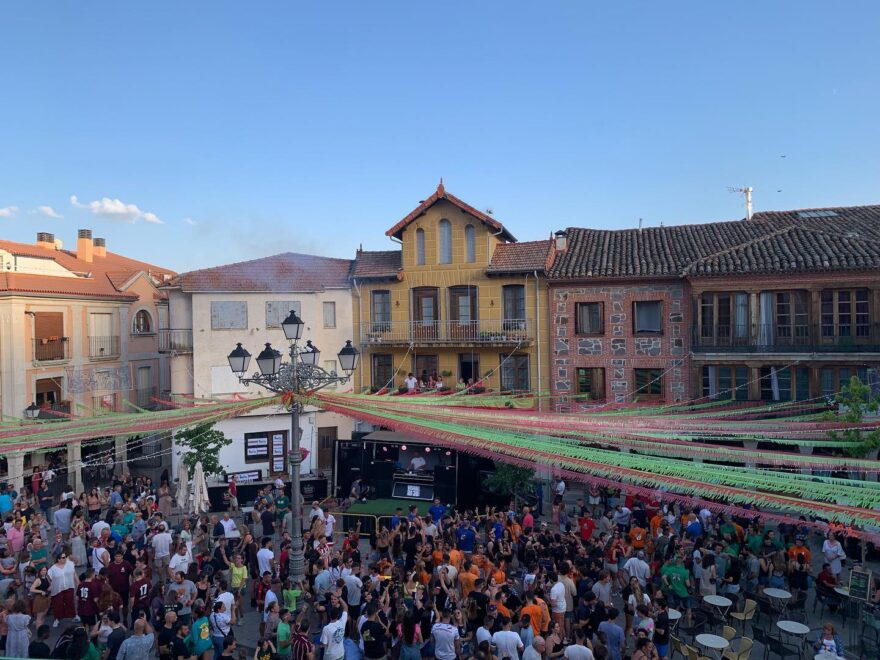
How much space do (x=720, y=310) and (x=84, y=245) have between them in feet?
97.5

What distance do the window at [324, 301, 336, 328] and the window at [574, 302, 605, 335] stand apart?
9.70 metres

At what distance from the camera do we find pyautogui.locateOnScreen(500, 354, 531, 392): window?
24078 mm

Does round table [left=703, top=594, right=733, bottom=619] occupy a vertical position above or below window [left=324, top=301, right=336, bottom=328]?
below

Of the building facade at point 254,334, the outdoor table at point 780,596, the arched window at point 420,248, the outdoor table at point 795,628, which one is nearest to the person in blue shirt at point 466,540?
the outdoor table at point 780,596

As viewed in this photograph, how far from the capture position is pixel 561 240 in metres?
24.9

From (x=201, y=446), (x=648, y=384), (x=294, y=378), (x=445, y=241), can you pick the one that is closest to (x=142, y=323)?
(x=201, y=446)

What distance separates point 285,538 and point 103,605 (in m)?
3.43

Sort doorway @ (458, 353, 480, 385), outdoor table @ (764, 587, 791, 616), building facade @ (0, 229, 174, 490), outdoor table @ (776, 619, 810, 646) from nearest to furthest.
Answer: outdoor table @ (776, 619, 810, 646) → outdoor table @ (764, 587, 791, 616) → building facade @ (0, 229, 174, 490) → doorway @ (458, 353, 480, 385)

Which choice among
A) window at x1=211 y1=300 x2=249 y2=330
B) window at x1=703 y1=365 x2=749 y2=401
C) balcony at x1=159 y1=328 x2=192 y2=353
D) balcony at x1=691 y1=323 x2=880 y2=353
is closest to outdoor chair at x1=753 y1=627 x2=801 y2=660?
window at x1=703 y1=365 x2=749 y2=401

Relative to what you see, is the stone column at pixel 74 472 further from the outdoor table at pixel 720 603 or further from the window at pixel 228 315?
the outdoor table at pixel 720 603

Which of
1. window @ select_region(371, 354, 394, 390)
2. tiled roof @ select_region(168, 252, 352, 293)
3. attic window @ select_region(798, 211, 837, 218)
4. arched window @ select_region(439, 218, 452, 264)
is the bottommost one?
window @ select_region(371, 354, 394, 390)

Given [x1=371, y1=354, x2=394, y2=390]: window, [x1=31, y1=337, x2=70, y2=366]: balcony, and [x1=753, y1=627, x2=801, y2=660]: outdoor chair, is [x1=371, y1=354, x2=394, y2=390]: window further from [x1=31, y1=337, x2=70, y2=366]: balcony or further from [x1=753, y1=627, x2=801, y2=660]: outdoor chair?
[x1=753, y1=627, x2=801, y2=660]: outdoor chair

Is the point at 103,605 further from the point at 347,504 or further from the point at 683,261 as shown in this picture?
the point at 683,261

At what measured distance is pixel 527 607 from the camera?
9.38 metres
